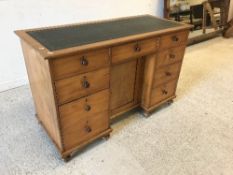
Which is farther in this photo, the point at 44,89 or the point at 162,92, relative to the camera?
the point at 162,92

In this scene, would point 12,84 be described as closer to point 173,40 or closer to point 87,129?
point 87,129

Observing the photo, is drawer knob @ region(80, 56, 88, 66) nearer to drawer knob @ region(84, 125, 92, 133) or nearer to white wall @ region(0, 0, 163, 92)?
drawer knob @ region(84, 125, 92, 133)

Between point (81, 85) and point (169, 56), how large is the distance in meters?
0.83

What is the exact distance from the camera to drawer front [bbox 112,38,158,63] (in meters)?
1.30

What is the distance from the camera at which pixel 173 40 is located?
1620mm

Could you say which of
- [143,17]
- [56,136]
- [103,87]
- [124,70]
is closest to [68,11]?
[143,17]

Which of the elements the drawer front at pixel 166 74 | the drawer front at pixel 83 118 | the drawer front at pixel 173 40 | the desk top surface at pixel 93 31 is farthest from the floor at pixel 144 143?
the desk top surface at pixel 93 31

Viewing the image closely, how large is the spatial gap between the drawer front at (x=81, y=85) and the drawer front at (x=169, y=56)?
0.53 meters

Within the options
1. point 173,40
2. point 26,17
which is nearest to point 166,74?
point 173,40

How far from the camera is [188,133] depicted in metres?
1.67

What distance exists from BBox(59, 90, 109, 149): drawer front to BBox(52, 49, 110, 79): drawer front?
194 millimetres

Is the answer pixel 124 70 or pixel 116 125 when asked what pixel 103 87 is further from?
pixel 116 125

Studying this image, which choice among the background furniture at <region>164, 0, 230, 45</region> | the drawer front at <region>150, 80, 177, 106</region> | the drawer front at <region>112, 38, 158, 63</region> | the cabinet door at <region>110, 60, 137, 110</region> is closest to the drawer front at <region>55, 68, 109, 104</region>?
the drawer front at <region>112, 38, 158, 63</region>

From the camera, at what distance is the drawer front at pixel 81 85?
1.14m
